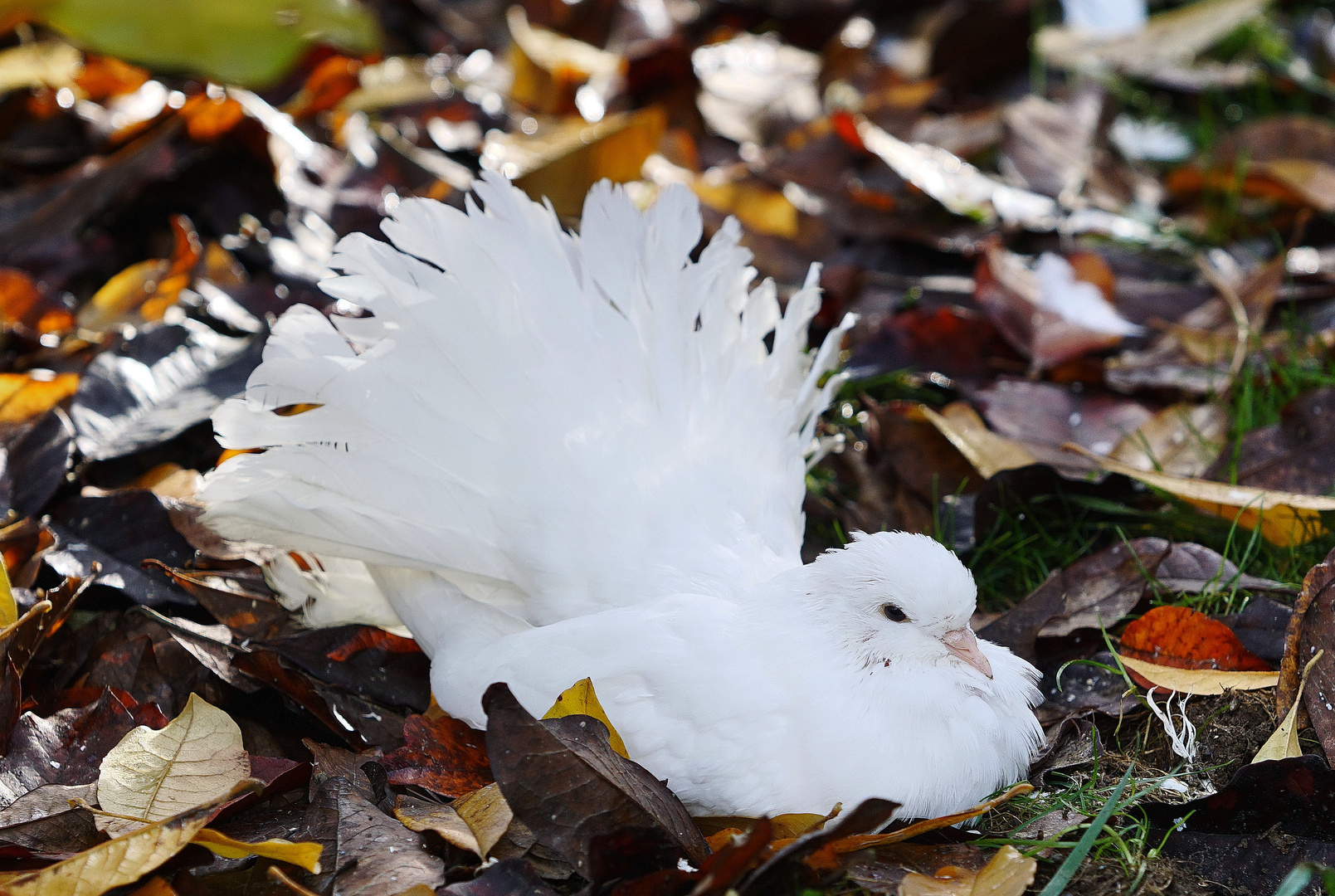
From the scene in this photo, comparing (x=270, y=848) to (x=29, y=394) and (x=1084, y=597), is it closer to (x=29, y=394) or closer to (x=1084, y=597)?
(x=29, y=394)

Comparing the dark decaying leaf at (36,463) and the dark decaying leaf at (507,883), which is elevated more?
the dark decaying leaf at (36,463)

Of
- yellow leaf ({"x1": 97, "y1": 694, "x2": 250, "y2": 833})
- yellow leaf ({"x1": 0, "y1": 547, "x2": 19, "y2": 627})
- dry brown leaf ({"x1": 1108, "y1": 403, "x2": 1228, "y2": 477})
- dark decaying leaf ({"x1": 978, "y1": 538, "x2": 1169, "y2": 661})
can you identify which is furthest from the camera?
dry brown leaf ({"x1": 1108, "y1": 403, "x2": 1228, "y2": 477})

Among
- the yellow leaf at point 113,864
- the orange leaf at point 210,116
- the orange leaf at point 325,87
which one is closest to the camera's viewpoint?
the yellow leaf at point 113,864

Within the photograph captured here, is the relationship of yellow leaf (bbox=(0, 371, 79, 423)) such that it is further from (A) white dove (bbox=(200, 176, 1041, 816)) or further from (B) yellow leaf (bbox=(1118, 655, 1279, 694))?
(B) yellow leaf (bbox=(1118, 655, 1279, 694))

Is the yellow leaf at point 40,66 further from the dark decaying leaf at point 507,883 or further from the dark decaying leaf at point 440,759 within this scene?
the dark decaying leaf at point 507,883

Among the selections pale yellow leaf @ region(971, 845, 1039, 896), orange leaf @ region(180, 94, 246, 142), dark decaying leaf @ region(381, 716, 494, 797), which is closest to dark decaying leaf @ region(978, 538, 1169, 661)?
pale yellow leaf @ region(971, 845, 1039, 896)

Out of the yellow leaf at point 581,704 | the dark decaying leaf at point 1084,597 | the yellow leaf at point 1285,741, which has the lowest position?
the dark decaying leaf at point 1084,597

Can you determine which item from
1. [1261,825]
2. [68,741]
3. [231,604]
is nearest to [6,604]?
[68,741]

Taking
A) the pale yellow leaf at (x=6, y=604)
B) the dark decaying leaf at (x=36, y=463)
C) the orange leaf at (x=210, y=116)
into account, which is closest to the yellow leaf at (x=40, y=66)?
the orange leaf at (x=210, y=116)
